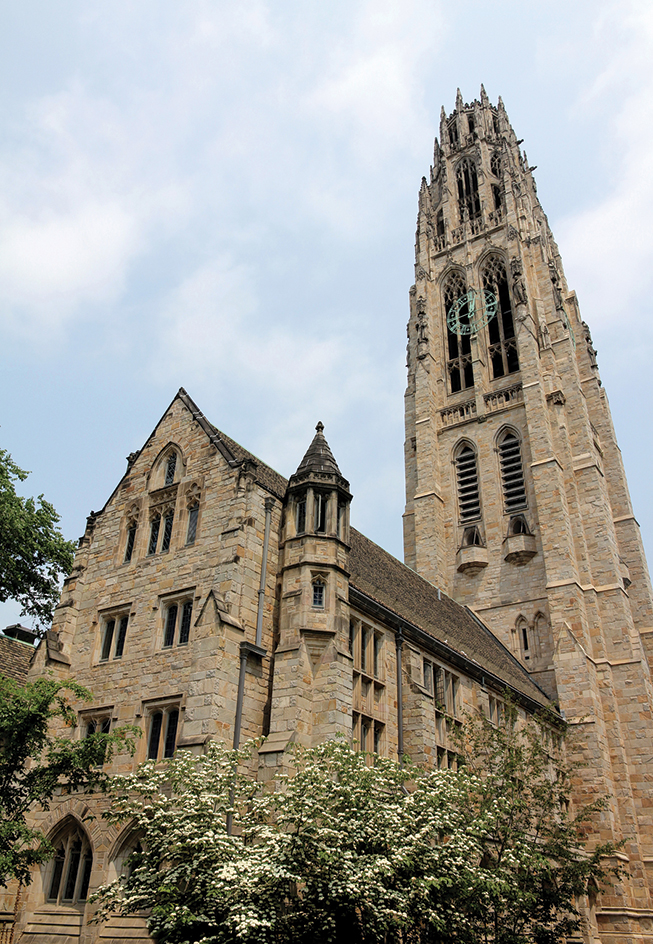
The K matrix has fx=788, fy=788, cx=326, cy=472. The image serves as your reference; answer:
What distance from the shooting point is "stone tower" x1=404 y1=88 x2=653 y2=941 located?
111ft

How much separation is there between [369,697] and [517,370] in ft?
95.6

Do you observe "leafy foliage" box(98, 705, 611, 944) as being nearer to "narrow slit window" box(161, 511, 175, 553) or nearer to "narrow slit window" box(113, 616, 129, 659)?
"narrow slit window" box(113, 616, 129, 659)

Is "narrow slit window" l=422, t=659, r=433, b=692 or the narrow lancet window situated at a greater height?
the narrow lancet window

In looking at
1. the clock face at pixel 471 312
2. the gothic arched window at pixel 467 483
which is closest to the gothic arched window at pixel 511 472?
the gothic arched window at pixel 467 483

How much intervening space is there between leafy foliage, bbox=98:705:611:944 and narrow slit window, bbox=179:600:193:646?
4104 millimetres

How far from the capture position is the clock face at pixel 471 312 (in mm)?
48469

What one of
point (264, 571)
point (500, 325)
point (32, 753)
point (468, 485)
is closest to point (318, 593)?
point (264, 571)

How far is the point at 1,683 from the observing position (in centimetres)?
1611

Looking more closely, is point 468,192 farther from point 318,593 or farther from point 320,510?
point 318,593

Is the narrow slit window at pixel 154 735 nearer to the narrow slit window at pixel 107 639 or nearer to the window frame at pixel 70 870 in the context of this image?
the window frame at pixel 70 870

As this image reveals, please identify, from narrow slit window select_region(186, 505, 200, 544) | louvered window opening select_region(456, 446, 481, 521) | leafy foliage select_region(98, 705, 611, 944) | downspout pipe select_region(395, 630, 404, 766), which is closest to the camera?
leafy foliage select_region(98, 705, 611, 944)

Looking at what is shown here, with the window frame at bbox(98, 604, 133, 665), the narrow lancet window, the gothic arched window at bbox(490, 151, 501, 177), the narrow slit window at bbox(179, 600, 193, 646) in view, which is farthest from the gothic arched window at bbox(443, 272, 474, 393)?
the narrow slit window at bbox(179, 600, 193, 646)

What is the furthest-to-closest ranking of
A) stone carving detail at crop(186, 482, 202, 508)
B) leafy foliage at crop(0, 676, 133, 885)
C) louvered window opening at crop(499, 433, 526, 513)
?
louvered window opening at crop(499, 433, 526, 513) < stone carving detail at crop(186, 482, 202, 508) < leafy foliage at crop(0, 676, 133, 885)

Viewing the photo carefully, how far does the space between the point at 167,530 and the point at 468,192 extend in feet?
144
